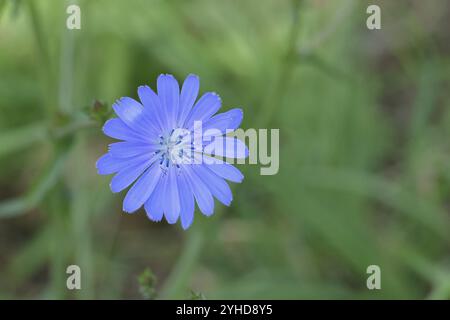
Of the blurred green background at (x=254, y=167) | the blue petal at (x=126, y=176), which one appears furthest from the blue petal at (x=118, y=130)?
the blurred green background at (x=254, y=167)

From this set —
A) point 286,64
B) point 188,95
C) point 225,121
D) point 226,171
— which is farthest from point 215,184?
point 286,64

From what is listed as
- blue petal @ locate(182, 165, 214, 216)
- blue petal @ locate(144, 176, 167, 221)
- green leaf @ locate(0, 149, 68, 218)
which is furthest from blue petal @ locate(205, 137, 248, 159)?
green leaf @ locate(0, 149, 68, 218)

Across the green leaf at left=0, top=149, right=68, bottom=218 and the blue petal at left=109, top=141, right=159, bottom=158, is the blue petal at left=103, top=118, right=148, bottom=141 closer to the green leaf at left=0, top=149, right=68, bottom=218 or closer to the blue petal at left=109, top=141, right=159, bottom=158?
the blue petal at left=109, top=141, right=159, bottom=158

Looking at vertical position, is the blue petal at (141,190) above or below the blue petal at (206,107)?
below

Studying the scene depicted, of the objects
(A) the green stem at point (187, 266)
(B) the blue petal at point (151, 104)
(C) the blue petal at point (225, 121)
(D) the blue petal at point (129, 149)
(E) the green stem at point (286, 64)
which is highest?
(E) the green stem at point (286, 64)

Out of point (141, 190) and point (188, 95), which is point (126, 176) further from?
point (188, 95)

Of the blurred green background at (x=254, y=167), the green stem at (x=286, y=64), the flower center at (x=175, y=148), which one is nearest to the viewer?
the flower center at (x=175, y=148)

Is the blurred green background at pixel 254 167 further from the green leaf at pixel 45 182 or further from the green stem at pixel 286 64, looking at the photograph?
the green leaf at pixel 45 182
